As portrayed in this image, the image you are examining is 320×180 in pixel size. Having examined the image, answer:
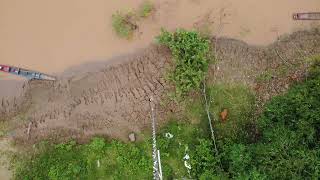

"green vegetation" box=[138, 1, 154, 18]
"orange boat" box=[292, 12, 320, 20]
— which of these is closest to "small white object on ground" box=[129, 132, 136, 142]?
"green vegetation" box=[138, 1, 154, 18]

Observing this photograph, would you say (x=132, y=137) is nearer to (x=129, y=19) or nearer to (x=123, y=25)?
(x=123, y=25)

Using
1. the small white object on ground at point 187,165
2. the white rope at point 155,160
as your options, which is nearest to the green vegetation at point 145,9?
the white rope at point 155,160

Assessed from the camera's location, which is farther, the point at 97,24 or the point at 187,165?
the point at 97,24

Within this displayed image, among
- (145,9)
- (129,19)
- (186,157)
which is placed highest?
(145,9)

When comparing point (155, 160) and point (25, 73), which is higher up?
point (25, 73)

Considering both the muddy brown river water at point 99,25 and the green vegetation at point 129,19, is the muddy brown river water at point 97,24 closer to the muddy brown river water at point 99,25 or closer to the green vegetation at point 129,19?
the muddy brown river water at point 99,25

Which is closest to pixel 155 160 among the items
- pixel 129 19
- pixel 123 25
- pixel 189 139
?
pixel 189 139

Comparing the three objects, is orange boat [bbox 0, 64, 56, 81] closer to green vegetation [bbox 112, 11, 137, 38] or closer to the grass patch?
green vegetation [bbox 112, 11, 137, 38]
